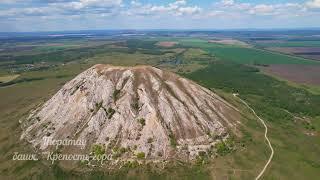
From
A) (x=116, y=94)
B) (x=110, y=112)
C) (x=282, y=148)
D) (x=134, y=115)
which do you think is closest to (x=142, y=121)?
(x=134, y=115)

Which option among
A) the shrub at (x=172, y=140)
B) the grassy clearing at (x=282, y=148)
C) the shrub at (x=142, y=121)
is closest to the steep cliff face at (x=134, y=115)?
the shrub at (x=142, y=121)

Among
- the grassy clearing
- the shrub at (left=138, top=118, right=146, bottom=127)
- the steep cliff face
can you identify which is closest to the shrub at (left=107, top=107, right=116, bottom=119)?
the steep cliff face

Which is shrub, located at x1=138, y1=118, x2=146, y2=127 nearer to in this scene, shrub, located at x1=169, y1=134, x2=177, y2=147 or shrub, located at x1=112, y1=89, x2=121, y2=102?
shrub, located at x1=169, y1=134, x2=177, y2=147

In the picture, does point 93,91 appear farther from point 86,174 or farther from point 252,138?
point 252,138

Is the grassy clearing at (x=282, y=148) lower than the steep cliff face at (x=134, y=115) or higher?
lower

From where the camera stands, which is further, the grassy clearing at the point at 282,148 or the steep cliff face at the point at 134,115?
the steep cliff face at the point at 134,115

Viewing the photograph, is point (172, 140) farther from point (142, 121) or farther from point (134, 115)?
point (134, 115)

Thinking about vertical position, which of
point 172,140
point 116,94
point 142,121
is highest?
point 116,94

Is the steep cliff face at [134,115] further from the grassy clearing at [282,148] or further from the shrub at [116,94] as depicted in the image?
the grassy clearing at [282,148]
